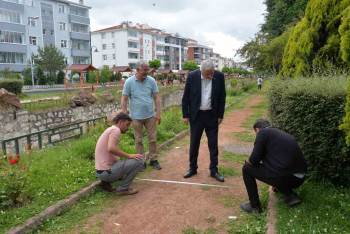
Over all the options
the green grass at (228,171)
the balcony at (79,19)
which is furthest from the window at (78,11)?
the green grass at (228,171)

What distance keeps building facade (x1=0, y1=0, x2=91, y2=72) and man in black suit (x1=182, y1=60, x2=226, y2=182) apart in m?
47.7

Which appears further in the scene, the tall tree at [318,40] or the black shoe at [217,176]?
the tall tree at [318,40]

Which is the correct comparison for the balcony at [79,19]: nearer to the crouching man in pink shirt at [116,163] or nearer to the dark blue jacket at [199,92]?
the dark blue jacket at [199,92]

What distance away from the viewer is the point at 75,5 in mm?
60969

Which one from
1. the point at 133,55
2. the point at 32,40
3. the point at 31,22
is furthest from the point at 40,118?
the point at 133,55

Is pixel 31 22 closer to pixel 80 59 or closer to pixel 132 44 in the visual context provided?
pixel 80 59

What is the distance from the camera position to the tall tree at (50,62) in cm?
4644

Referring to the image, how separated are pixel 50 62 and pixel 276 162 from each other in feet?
153

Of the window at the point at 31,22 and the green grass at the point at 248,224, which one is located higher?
the window at the point at 31,22

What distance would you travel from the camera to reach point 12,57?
48656 mm

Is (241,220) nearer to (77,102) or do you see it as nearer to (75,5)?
(77,102)

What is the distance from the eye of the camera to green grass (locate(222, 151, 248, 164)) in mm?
7164

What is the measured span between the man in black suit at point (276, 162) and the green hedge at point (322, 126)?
2.33 feet

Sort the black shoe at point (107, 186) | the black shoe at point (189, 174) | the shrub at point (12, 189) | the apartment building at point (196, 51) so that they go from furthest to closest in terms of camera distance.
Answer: the apartment building at point (196, 51), the black shoe at point (189, 174), the black shoe at point (107, 186), the shrub at point (12, 189)
